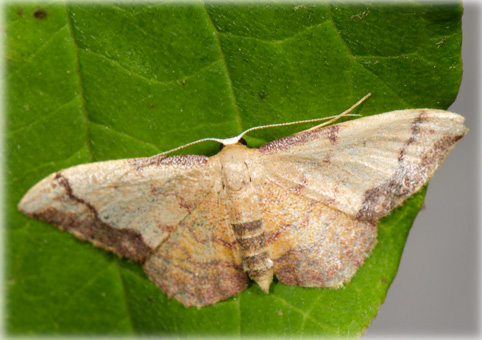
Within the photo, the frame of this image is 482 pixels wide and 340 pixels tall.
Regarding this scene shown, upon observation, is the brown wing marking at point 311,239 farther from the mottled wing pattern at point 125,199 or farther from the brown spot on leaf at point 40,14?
the brown spot on leaf at point 40,14

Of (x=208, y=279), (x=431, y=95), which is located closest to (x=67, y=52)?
(x=208, y=279)

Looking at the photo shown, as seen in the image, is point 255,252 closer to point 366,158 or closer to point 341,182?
point 341,182

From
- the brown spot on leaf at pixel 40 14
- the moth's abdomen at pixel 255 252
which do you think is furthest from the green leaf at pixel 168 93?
the moth's abdomen at pixel 255 252

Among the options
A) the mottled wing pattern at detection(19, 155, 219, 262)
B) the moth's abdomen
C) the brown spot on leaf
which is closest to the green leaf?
the brown spot on leaf

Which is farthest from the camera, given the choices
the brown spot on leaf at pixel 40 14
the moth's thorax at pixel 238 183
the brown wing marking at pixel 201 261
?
the brown wing marking at pixel 201 261

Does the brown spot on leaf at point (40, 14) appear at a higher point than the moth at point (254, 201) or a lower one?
higher

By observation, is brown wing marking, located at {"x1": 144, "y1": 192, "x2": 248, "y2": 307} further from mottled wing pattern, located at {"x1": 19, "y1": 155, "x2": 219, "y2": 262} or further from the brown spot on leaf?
the brown spot on leaf

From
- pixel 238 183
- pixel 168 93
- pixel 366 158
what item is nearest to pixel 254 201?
pixel 238 183
